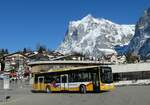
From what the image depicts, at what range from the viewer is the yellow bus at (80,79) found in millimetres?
38438

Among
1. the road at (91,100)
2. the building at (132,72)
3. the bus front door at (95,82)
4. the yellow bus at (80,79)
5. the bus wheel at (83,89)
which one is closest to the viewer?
the road at (91,100)

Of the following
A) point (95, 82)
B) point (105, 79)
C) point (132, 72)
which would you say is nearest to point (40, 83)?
point (95, 82)

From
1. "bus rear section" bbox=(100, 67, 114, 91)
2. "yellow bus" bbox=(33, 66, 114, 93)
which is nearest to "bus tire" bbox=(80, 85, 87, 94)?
"yellow bus" bbox=(33, 66, 114, 93)

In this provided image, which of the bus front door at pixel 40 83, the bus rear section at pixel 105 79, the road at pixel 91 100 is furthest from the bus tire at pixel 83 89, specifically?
the bus front door at pixel 40 83

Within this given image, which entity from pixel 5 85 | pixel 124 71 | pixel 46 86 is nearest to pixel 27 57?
pixel 124 71

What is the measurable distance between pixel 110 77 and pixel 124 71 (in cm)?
5612

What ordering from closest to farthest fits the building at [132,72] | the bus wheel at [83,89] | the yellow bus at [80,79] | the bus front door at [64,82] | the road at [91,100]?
the road at [91,100] < the yellow bus at [80,79] < the bus wheel at [83,89] < the bus front door at [64,82] < the building at [132,72]

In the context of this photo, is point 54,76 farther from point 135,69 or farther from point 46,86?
point 135,69

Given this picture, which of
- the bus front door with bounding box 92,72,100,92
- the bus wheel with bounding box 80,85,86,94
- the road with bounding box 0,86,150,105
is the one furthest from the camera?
the bus wheel with bounding box 80,85,86,94

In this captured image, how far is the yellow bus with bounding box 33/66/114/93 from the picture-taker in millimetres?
38438

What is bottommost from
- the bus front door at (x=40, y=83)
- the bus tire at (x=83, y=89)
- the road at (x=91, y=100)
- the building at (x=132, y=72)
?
the road at (x=91, y=100)

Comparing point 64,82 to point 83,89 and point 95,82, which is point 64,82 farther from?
point 95,82

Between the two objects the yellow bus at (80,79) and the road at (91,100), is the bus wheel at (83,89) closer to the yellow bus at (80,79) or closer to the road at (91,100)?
the yellow bus at (80,79)

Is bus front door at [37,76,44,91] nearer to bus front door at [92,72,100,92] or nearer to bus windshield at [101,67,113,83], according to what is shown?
bus front door at [92,72,100,92]
